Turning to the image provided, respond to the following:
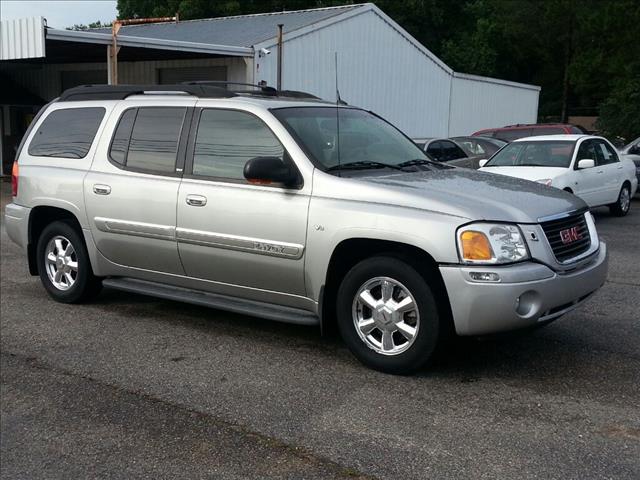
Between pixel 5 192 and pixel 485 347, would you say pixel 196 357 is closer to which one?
pixel 485 347

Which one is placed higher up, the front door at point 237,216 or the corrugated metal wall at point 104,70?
the corrugated metal wall at point 104,70

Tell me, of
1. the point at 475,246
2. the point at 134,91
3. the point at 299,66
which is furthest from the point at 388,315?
the point at 299,66

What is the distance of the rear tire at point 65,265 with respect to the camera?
6.85m

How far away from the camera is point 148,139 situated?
6340 mm

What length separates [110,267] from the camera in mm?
6582

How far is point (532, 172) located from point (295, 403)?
8267 mm

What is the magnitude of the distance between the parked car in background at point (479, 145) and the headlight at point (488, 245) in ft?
42.3

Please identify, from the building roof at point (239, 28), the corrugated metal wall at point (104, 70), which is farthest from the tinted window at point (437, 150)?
the building roof at point (239, 28)

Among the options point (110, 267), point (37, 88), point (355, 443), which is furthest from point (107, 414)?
point (37, 88)

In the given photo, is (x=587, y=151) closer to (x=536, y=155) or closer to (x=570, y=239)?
(x=536, y=155)

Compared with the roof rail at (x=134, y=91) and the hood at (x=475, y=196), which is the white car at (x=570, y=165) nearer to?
the hood at (x=475, y=196)

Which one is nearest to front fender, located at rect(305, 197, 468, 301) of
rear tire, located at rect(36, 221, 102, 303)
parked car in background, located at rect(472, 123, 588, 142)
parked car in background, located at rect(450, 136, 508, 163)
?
rear tire, located at rect(36, 221, 102, 303)

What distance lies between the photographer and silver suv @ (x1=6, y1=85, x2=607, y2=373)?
474 centimetres

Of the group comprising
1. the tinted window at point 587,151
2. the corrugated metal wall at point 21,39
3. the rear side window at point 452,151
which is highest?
the corrugated metal wall at point 21,39
